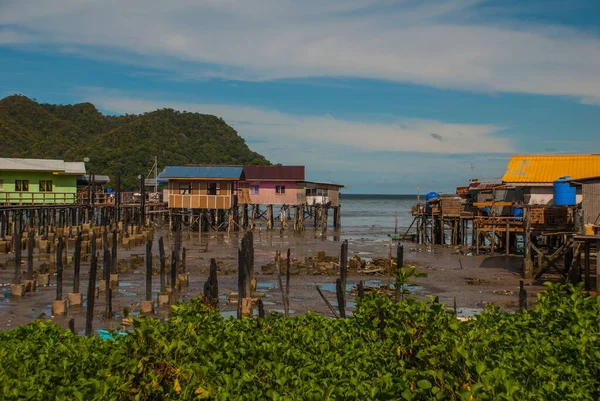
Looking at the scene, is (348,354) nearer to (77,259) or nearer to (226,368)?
(226,368)

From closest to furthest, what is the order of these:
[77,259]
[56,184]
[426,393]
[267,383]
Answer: [426,393] → [267,383] → [77,259] → [56,184]

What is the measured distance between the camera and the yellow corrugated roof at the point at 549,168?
134 ft

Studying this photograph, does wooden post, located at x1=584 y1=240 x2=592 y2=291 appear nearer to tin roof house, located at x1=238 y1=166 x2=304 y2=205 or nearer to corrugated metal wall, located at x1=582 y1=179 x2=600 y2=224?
corrugated metal wall, located at x1=582 y1=179 x2=600 y2=224

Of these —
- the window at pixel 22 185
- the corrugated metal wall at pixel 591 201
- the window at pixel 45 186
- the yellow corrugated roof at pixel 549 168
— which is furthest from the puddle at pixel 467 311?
the window at pixel 22 185

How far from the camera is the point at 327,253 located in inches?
1695

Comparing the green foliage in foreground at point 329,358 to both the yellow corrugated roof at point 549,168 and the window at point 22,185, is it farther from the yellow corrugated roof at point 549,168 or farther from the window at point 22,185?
the window at point 22,185

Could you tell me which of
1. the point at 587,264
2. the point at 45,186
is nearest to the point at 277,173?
the point at 45,186

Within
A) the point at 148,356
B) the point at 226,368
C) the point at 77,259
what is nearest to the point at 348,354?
the point at 226,368

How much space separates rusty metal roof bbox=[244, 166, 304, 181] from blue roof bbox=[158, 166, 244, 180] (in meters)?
2.85

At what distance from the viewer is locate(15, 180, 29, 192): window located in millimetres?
53150

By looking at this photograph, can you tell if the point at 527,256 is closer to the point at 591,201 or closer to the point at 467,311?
the point at 591,201

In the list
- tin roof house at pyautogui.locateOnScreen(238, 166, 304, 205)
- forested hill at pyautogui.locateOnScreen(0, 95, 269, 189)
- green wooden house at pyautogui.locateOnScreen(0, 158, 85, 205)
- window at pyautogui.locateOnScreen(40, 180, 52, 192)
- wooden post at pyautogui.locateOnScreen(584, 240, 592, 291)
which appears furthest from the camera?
forested hill at pyautogui.locateOnScreen(0, 95, 269, 189)

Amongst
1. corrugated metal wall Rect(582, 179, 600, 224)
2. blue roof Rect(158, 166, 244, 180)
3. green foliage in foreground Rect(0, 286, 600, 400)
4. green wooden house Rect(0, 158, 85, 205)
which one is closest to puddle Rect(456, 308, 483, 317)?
corrugated metal wall Rect(582, 179, 600, 224)

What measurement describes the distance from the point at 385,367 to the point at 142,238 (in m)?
41.6
